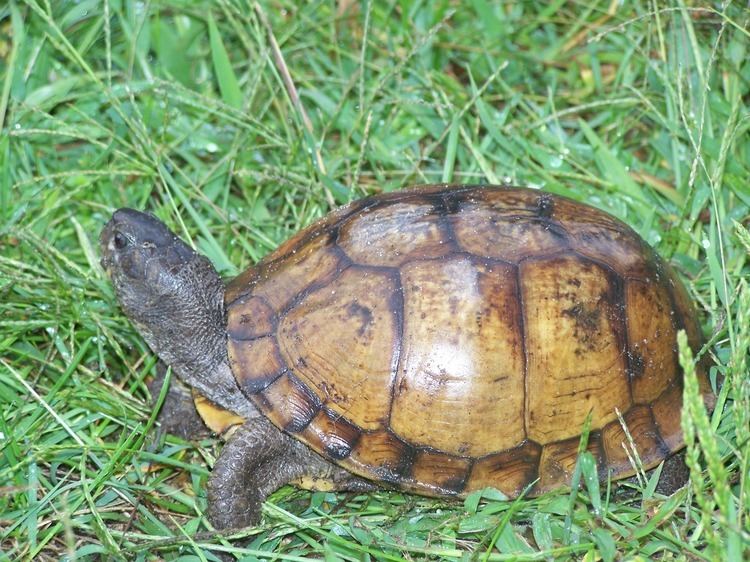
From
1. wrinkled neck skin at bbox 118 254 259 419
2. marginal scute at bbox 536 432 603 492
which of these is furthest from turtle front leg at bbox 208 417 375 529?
marginal scute at bbox 536 432 603 492

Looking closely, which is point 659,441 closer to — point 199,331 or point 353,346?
point 353,346

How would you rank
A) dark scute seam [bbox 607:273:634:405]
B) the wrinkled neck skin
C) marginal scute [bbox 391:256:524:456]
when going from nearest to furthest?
marginal scute [bbox 391:256:524:456] → dark scute seam [bbox 607:273:634:405] → the wrinkled neck skin

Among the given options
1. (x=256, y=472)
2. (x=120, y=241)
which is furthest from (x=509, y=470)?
(x=120, y=241)

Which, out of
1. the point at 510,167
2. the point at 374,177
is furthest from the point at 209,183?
the point at 510,167

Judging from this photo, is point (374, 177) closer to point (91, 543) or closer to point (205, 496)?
point (205, 496)

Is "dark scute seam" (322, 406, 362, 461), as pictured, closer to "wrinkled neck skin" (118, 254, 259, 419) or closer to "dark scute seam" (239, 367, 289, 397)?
"dark scute seam" (239, 367, 289, 397)

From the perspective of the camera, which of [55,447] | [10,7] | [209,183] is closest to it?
[55,447]

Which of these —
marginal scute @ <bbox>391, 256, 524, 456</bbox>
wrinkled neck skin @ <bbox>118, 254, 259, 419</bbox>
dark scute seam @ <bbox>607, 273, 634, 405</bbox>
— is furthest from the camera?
wrinkled neck skin @ <bbox>118, 254, 259, 419</bbox>
